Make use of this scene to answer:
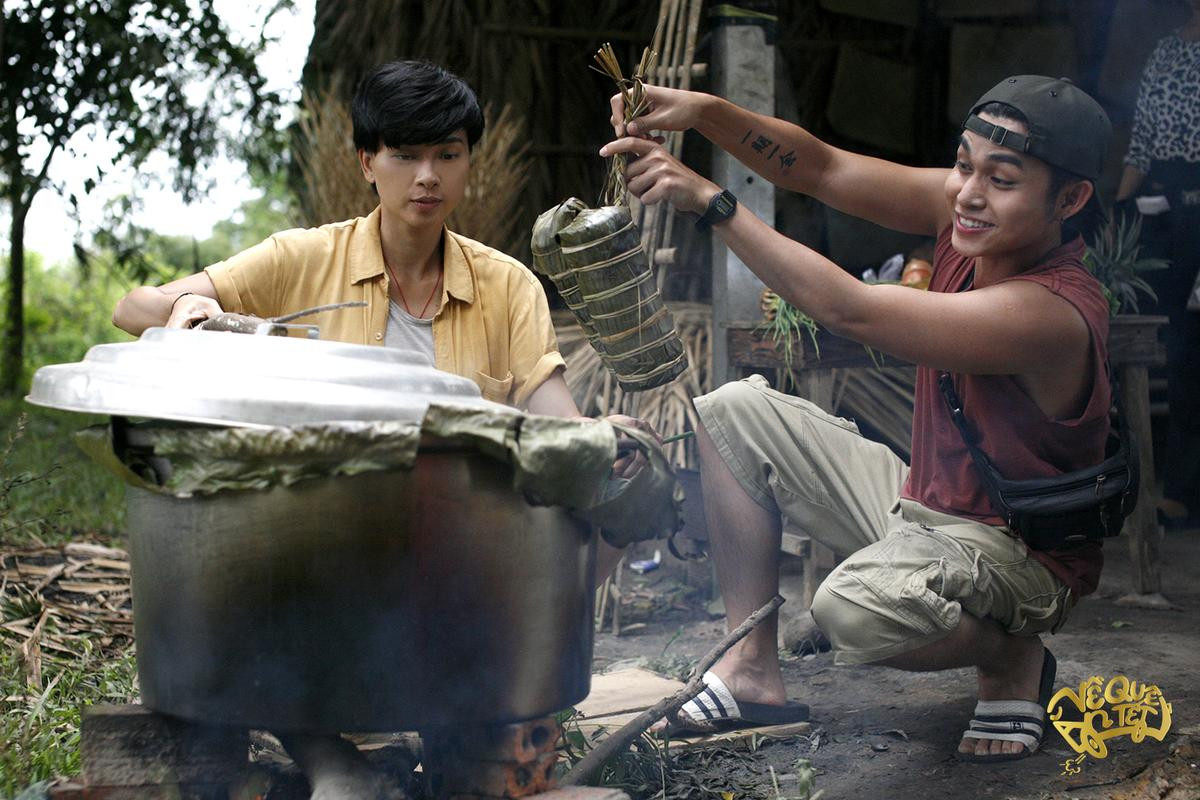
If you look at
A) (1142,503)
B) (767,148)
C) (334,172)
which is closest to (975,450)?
(767,148)

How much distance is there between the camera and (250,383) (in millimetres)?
1811

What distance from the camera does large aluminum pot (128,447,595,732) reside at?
184 centimetres

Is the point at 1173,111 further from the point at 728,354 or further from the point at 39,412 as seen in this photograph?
the point at 39,412

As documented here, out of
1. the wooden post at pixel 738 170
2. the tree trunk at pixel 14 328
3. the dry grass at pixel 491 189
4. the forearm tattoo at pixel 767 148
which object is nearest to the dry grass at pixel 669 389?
the wooden post at pixel 738 170

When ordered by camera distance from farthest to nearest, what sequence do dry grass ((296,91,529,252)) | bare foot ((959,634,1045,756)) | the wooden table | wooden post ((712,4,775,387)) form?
dry grass ((296,91,529,252))
wooden post ((712,4,775,387))
the wooden table
bare foot ((959,634,1045,756))

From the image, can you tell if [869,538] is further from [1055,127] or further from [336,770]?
[336,770]

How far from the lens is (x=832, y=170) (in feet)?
10.9

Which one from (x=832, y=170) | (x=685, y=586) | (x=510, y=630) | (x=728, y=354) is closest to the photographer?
(x=510, y=630)

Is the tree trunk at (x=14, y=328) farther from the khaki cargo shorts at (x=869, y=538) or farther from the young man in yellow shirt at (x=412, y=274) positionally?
the khaki cargo shorts at (x=869, y=538)

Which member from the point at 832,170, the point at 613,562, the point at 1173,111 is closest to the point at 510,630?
the point at 613,562

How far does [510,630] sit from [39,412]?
9.46 m

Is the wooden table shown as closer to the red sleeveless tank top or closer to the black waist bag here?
the red sleeveless tank top

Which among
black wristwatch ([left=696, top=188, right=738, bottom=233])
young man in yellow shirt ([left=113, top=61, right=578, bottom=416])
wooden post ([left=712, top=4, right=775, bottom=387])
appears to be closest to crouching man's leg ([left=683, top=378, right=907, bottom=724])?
young man in yellow shirt ([left=113, top=61, right=578, bottom=416])

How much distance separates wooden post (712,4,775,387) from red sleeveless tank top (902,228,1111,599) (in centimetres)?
174
